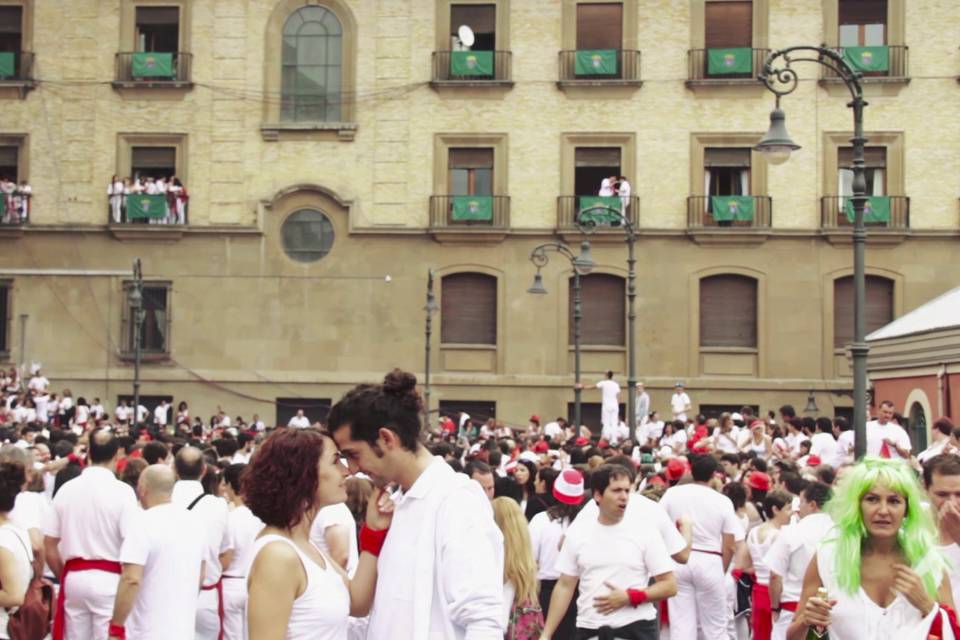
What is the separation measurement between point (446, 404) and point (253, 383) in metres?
5.21

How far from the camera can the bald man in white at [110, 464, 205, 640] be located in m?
8.44

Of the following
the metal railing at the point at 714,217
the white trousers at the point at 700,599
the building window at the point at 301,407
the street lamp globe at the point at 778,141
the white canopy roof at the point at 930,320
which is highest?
the metal railing at the point at 714,217

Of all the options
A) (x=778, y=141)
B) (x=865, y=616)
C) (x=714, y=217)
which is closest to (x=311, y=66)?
(x=714, y=217)

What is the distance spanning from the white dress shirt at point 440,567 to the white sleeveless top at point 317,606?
135mm

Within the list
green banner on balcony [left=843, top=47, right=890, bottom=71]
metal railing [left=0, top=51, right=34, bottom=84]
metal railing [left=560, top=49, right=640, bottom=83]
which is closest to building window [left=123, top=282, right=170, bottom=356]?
metal railing [left=0, top=51, right=34, bottom=84]

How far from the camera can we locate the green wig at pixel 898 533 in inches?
226

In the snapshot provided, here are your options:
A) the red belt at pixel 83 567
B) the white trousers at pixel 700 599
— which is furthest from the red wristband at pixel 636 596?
the red belt at pixel 83 567

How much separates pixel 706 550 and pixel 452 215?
1046 inches

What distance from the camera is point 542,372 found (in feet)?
123

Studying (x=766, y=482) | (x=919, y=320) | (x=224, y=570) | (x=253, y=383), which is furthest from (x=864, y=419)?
(x=253, y=383)

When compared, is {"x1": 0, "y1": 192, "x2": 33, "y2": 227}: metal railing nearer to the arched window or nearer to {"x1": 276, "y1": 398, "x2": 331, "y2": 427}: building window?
the arched window

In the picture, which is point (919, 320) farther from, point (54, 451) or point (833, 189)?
point (54, 451)

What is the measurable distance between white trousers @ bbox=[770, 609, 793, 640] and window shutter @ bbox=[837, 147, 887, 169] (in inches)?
1143

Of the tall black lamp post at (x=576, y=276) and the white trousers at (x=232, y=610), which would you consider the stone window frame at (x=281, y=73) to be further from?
the white trousers at (x=232, y=610)
